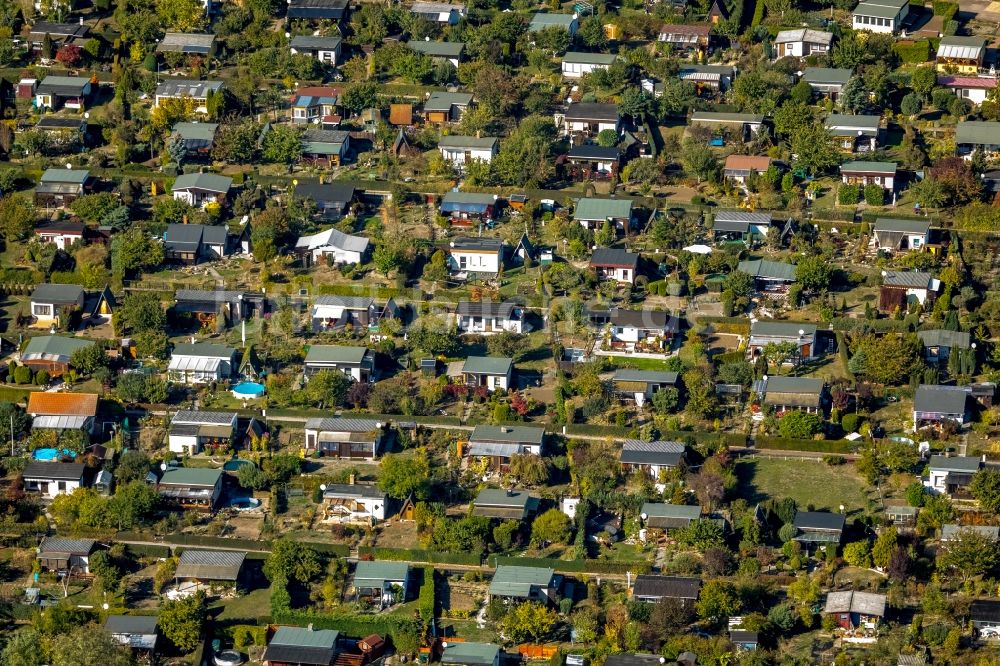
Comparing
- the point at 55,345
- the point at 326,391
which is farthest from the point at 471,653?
the point at 55,345

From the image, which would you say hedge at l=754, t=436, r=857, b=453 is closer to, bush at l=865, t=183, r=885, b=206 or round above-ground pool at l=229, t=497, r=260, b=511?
bush at l=865, t=183, r=885, b=206

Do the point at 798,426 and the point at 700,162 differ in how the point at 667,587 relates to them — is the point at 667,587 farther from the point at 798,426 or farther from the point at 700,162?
the point at 700,162

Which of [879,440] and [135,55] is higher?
[135,55]

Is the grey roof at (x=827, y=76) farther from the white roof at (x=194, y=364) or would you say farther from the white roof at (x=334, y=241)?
the white roof at (x=194, y=364)

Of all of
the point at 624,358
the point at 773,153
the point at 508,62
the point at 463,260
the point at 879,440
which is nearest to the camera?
the point at 879,440

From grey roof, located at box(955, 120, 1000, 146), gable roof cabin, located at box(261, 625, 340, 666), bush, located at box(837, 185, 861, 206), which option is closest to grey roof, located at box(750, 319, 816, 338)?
bush, located at box(837, 185, 861, 206)

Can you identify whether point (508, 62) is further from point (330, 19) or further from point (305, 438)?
point (305, 438)

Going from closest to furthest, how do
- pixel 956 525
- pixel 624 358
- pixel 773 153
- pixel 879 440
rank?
pixel 956 525 → pixel 879 440 → pixel 624 358 → pixel 773 153

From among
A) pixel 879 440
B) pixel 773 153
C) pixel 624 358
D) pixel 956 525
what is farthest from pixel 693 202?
pixel 956 525
